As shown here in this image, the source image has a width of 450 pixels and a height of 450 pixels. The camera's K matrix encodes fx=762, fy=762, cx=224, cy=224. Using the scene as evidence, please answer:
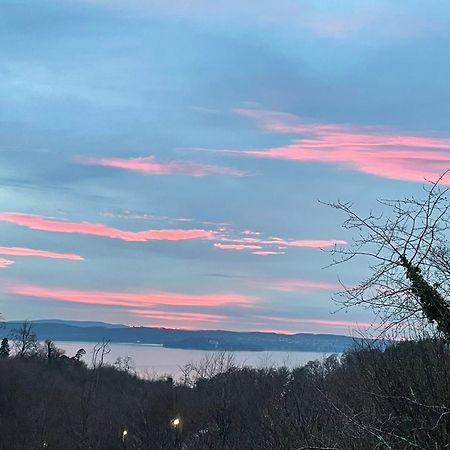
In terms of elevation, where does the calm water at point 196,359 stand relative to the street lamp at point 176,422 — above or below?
above

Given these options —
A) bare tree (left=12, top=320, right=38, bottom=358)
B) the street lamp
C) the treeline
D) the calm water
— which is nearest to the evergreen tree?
bare tree (left=12, top=320, right=38, bottom=358)

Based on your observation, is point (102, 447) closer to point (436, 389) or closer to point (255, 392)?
point (255, 392)

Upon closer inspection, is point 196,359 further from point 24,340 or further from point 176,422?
point 176,422

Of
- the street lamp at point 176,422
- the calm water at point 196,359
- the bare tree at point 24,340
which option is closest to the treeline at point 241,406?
the street lamp at point 176,422

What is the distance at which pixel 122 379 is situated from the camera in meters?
64.8

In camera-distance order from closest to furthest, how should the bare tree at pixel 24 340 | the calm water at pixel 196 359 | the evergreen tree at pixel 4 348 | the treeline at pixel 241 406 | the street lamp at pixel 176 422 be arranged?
1. the treeline at pixel 241 406
2. the street lamp at pixel 176 422
3. the calm water at pixel 196 359
4. the evergreen tree at pixel 4 348
5. the bare tree at pixel 24 340

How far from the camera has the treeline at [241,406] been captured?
25.4 ft

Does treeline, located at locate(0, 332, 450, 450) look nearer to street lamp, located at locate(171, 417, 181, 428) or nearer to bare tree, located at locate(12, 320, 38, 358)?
street lamp, located at locate(171, 417, 181, 428)

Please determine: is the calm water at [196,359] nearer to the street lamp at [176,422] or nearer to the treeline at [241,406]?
the treeline at [241,406]

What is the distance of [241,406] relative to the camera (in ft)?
114

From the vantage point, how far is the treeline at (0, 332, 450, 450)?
7.74 meters

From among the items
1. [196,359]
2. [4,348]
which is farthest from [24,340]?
[196,359]

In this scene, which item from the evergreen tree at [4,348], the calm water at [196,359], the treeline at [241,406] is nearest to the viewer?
the treeline at [241,406]

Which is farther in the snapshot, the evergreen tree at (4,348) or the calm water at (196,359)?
the evergreen tree at (4,348)
